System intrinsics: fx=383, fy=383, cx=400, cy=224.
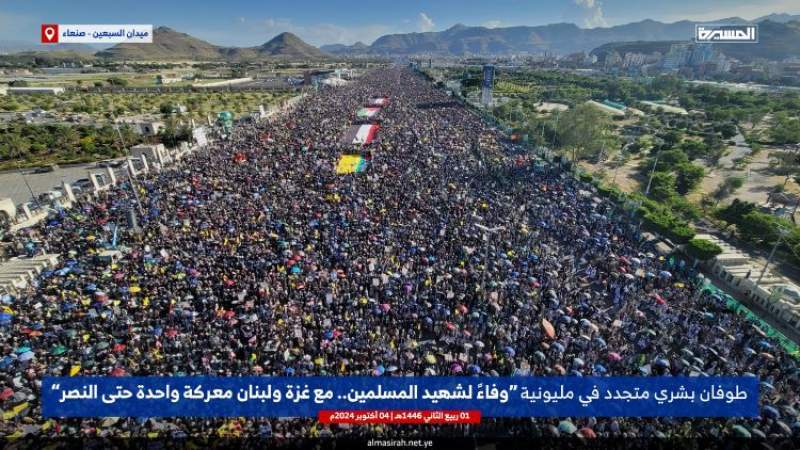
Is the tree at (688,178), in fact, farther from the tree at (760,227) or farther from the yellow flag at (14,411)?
the yellow flag at (14,411)

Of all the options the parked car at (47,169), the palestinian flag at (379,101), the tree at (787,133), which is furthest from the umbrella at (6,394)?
the tree at (787,133)

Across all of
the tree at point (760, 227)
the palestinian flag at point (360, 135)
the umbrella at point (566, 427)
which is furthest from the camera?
the palestinian flag at point (360, 135)

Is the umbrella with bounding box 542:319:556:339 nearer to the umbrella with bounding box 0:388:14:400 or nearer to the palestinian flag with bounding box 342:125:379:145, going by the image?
the umbrella with bounding box 0:388:14:400

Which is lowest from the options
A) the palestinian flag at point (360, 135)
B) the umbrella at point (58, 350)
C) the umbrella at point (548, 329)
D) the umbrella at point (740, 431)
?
the umbrella at point (740, 431)

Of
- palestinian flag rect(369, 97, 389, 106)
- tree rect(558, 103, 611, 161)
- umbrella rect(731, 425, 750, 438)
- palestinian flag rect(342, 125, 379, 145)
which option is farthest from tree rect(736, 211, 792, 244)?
palestinian flag rect(369, 97, 389, 106)

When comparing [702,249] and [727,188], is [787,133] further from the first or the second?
[702,249]

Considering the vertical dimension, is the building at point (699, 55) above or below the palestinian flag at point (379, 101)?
above

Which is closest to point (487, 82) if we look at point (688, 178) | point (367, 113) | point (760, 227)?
point (367, 113)
